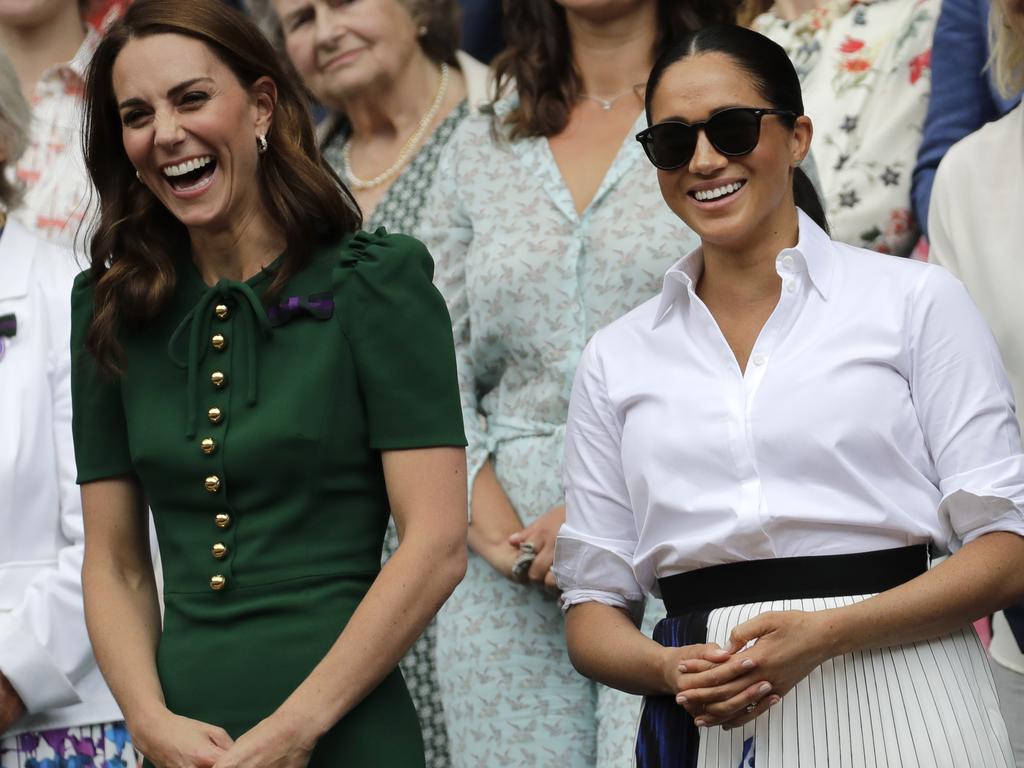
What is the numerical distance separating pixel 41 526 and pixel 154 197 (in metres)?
0.91

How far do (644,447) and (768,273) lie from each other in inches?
15.0

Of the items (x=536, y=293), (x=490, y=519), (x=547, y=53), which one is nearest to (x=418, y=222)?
(x=547, y=53)

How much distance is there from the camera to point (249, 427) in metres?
2.85

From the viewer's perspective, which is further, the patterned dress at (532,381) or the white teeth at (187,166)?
the patterned dress at (532,381)

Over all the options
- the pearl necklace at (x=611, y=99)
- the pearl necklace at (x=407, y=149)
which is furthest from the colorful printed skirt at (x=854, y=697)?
the pearl necklace at (x=407, y=149)

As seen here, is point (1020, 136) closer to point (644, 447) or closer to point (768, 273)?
point (768, 273)

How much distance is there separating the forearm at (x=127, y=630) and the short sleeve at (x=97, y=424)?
0.53 feet

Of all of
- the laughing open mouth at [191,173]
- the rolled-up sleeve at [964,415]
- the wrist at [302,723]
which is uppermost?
the laughing open mouth at [191,173]

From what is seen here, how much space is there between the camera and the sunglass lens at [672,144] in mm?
2947

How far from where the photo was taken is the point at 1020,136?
3.55m

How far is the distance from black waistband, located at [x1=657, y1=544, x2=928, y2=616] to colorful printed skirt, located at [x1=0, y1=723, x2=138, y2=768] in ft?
4.68

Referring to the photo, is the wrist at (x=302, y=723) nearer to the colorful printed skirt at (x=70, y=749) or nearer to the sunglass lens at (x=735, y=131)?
the colorful printed skirt at (x=70, y=749)

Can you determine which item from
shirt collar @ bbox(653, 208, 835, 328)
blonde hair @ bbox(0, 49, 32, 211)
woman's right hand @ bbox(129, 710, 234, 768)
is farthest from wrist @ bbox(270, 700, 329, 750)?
blonde hair @ bbox(0, 49, 32, 211)

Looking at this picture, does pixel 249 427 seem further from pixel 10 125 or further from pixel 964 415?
pixel 10 125
